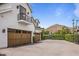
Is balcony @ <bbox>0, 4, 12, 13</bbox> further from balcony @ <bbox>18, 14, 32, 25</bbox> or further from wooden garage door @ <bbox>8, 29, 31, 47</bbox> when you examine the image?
balcony @ <bbox>18, 14, 32, 25</bbox>

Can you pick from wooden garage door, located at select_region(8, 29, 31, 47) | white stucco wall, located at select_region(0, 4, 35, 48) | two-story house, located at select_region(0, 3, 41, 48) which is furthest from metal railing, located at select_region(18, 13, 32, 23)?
wooden garage door, located at select_region(8, 29, 31, 47)

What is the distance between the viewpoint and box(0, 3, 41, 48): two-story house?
840 cm

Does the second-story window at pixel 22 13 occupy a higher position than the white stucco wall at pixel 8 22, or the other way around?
the second-story window at pixel 22 13

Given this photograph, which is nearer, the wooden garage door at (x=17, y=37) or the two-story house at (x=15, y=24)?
the two-story house at (x=15, y=24)

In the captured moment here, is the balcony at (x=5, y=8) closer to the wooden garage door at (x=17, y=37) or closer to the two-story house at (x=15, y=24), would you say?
the two-story house at (x=15, y=24)

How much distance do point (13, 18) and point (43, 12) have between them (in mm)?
1930

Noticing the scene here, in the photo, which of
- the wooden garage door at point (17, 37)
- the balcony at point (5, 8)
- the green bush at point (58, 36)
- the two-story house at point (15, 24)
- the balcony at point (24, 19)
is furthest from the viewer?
the green bush at point (58, 36)

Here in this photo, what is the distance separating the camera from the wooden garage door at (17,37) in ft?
29.1

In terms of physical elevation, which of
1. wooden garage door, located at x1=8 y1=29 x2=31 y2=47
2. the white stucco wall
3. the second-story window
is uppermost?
the second-story window


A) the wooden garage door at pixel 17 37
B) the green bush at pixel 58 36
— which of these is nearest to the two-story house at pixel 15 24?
the wooden garage door at pixel 17 37

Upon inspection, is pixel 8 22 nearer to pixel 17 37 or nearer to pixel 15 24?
pixel 15 24

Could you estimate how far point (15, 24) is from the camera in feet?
31.0

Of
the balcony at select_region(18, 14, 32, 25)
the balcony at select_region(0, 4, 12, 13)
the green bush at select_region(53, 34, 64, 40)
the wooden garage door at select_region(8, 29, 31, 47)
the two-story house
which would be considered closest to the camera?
the balcony at select_region(0, 4, 12, 13)

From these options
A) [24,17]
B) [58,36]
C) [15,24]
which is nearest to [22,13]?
[24,17]
